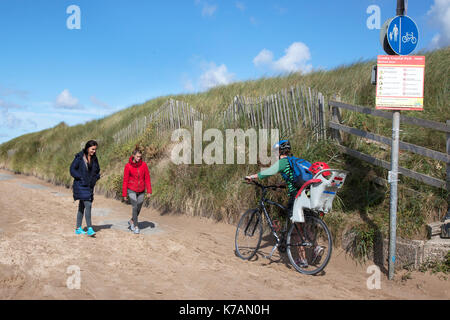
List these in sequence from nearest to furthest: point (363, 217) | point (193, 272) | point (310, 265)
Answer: point (193, 272)
point (310, 265)
point (363, 217)

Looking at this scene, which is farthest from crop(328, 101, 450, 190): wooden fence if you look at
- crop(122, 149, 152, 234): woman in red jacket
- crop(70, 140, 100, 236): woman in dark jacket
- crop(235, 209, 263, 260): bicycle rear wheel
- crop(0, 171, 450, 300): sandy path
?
crop(70, 140, 100, 236): woman in dark jacket

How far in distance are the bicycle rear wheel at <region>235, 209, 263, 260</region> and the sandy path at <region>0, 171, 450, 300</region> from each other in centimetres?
20

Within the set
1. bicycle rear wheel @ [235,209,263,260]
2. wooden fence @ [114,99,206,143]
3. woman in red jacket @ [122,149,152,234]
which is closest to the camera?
bicycle rear wheel @ [235,209,263,260]

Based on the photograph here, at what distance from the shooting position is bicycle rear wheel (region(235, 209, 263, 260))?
5.84 metres

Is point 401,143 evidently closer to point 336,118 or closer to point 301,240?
point 336,118

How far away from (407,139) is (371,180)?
137 centimetres

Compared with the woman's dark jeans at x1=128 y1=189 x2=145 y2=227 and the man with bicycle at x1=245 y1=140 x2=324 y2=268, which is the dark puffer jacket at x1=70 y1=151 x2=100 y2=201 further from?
the man with bicycle at x1=245 y1=140 x2=324 y2=268

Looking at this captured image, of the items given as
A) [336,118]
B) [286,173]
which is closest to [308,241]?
[286,173]

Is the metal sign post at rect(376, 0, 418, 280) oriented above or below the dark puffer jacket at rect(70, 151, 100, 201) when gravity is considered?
above

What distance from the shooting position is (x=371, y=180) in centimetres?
639

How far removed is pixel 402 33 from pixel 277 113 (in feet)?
13.6

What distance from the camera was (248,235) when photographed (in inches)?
232
